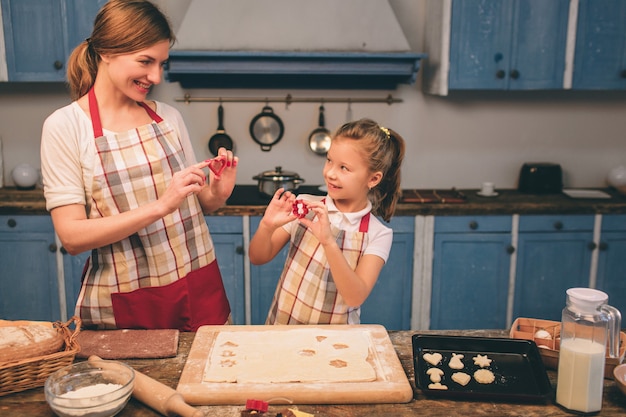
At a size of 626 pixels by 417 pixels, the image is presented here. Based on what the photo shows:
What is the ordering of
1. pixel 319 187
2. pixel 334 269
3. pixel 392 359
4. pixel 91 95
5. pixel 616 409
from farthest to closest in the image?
pixel 319 187 → pixel 91 95 → pixel 334 269 → pixel 392 359 → pixel 616 409

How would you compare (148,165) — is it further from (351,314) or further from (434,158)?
(434,158)

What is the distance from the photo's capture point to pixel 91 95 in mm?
1841

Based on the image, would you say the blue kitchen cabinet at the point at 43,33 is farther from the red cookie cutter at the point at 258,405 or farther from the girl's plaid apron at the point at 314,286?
the red cookie cutter at the point at 258,405

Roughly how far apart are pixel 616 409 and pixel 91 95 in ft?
5.19

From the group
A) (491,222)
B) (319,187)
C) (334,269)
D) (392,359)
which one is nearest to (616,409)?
(392,359)

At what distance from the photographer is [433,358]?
4.98 feet

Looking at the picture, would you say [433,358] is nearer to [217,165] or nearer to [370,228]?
[370,228]

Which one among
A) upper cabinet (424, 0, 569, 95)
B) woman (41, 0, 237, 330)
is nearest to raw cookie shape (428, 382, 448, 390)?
woman (41, 0, 237, 330)

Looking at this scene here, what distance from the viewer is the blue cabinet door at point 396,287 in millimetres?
3438

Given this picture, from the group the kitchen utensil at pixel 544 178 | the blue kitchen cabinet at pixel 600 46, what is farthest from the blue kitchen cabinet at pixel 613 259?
the blue kitchen cabinet at pixel 600 46

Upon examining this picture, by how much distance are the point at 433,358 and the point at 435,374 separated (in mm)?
75

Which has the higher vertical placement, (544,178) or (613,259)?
(544,178)

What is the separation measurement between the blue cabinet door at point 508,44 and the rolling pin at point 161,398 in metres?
2.69

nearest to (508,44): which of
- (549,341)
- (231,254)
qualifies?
(231,254)
